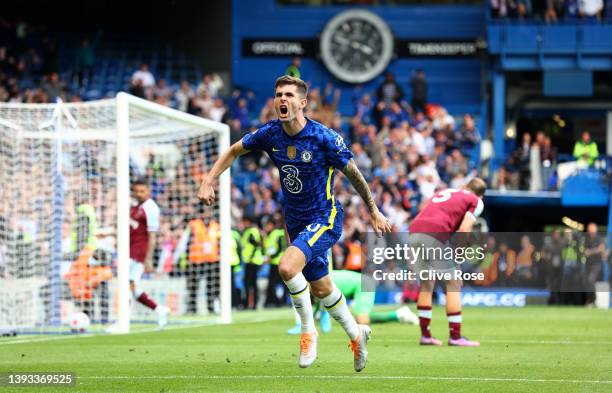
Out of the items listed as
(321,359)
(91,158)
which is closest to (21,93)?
(91,158)

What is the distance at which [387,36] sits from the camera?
118 feet

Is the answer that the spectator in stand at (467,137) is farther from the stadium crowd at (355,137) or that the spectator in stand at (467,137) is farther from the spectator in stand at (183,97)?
the spectator in stand at (183,97)

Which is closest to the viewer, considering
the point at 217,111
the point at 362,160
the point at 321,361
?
the point at 321,361

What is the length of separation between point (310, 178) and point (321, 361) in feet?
7.28

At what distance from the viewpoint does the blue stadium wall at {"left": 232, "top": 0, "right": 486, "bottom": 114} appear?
1419 inches

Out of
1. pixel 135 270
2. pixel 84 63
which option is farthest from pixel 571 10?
pixel 135 270

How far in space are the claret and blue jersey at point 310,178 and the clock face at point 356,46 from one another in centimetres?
2600

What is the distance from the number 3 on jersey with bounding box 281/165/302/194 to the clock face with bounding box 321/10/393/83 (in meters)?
26.1

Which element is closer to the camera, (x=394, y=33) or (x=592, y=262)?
(x=592, y=262)

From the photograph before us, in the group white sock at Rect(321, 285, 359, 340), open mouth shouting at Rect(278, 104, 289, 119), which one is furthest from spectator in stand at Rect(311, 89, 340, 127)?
open mouth shouting at Rect(278, 104, 289, 119)

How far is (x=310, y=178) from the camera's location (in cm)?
1000

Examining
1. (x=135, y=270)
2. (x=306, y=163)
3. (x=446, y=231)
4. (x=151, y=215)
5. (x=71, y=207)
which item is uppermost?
(x=306, y=163)

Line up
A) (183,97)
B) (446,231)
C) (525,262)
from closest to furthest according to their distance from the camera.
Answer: (446,231) < (525,262) < (183,97)

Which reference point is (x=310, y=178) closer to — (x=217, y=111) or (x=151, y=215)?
(x=151, y=215)
